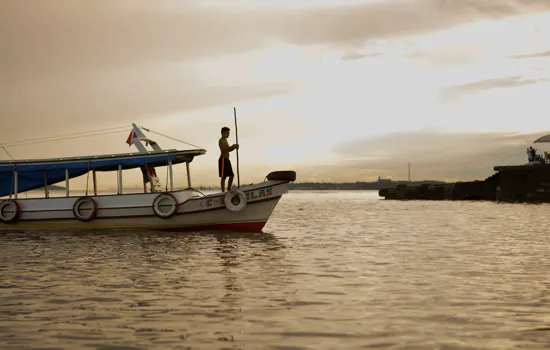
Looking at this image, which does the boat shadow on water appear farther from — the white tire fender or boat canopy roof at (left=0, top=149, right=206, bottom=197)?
boat canopy roof at (left=0, top=149, right=206, bottom=197)

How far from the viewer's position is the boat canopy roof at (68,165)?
943 inches

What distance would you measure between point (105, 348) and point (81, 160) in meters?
18.5

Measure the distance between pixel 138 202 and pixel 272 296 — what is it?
48.0ft

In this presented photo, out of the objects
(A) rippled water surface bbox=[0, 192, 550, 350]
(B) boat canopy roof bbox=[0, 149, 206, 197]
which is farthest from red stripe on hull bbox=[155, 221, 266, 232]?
(A) rippled water surface bbox=[0, 192, 550, 350]

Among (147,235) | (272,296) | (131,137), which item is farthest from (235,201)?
(272,296)

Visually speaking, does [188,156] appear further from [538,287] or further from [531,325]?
[531,325]

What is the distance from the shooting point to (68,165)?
2434 centimetres

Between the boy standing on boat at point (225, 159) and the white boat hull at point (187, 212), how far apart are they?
2.46ft

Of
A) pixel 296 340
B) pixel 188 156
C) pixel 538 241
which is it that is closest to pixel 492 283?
pixel 296 340

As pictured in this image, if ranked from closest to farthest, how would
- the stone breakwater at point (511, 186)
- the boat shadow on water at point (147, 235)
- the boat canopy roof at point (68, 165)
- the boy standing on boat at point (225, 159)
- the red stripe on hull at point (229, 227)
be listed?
the boat shadow on water at point (147, 235), the boy standing on boat at point (225, 159), the red stripe on hull at point (229, 227), the boat canopy roof at point (68, 165), the stone breakwater at point (511, 186)

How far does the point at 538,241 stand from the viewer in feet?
69.1

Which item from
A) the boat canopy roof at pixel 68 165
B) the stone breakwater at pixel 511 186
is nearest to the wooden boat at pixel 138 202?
the boat canopy roof at pixel 68 165

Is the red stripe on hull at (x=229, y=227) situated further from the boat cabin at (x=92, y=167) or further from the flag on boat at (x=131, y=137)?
the flag on boat at (x=131, y=137)

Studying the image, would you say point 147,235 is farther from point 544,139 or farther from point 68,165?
point 544,139
